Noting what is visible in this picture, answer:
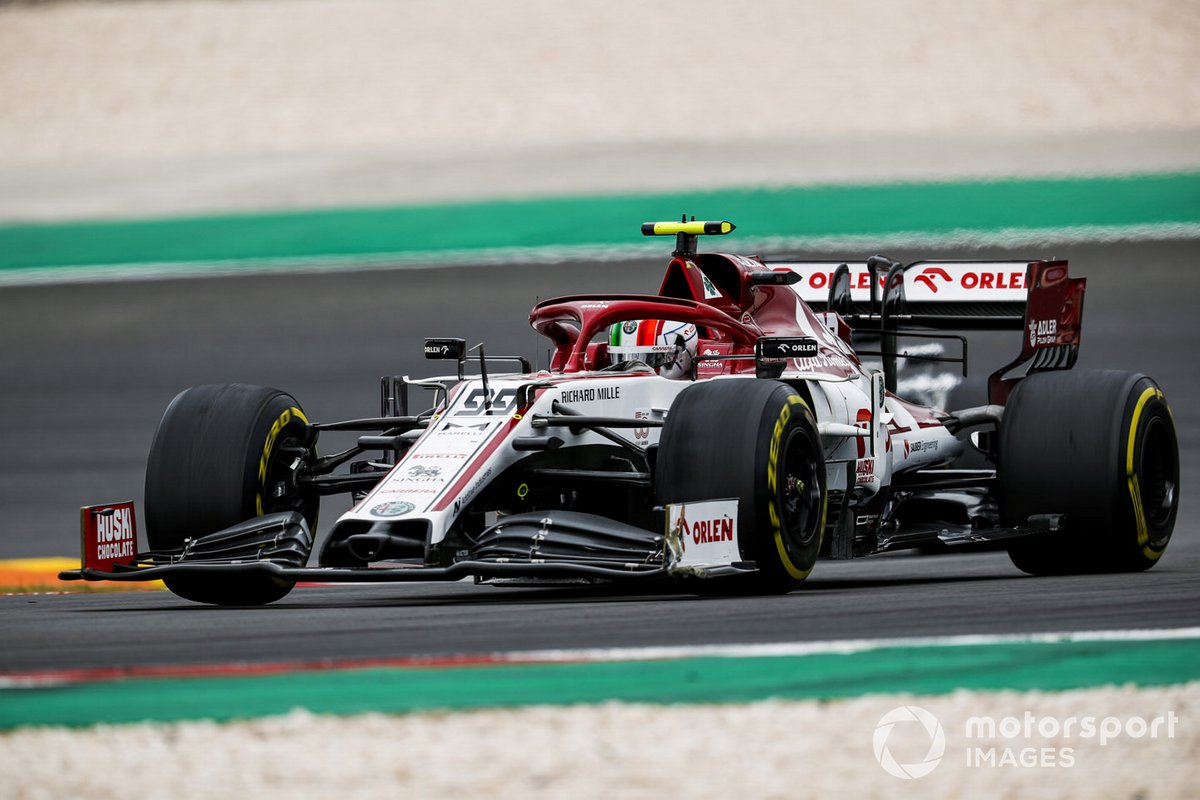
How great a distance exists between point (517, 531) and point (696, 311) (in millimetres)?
2037

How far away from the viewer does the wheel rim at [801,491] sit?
9727 millimetres

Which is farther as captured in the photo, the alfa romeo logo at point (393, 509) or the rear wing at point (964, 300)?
the rear wing at point (964, 300)

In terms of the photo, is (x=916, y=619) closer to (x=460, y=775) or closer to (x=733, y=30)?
(x=460, y=775)

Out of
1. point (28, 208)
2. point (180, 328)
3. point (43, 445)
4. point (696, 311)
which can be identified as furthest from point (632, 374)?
point (28, 208)

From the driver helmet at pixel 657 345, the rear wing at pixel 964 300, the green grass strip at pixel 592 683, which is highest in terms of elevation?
the rear wing at pixel 964 300

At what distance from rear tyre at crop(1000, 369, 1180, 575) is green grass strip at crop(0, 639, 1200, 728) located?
12.6 ft

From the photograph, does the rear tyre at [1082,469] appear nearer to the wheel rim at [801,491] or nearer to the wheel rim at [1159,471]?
the wheel rim at [1159,471]

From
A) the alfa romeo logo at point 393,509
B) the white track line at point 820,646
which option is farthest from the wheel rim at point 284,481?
the white track line at point 820,646

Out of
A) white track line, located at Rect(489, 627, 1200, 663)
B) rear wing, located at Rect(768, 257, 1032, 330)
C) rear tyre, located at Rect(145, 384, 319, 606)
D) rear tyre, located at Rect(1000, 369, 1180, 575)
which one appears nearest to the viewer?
white track line, located at Rect(489, 627, 1200, 663)

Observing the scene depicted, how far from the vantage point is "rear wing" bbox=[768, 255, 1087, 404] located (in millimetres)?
12445

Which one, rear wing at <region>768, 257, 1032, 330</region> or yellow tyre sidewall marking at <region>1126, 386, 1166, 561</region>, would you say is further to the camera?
rear wing at <region>768, 257, 1032, 330</region>

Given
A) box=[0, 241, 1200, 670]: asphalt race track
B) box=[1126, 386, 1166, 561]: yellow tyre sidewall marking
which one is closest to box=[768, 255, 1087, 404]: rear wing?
box=[1126, 386, 1166, 561]: yellow tyre sidewall marking

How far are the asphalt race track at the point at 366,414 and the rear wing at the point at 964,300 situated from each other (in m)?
1.39
